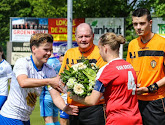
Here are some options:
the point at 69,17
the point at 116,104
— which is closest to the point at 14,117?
the point at 116,104

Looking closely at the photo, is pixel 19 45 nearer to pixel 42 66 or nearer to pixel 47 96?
pixel 47 96

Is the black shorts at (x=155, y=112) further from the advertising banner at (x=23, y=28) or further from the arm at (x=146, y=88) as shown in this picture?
the advertising banner at (x=23, y=28)

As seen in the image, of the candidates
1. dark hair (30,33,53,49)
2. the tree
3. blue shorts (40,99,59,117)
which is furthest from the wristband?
the tree

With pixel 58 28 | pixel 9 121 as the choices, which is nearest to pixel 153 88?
pixel 9 121

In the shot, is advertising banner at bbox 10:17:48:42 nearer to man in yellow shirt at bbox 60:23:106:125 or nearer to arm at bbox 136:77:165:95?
man in yellow shirt at bbox 60:23:106:125

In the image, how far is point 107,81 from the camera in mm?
4117

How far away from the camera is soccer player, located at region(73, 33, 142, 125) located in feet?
13.6

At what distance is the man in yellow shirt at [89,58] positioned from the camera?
5.46 metres

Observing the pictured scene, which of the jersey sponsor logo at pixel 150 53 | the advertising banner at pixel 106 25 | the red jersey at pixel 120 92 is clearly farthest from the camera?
the advertising banner at pixel 106 25

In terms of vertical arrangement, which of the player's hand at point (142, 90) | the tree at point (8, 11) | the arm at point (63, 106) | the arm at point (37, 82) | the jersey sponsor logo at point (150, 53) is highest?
the tree at point (8, 11)

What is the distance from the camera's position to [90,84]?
4.30 metres

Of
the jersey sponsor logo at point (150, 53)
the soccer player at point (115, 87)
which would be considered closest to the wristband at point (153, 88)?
the jersey sponsor logo at point (150, 53)

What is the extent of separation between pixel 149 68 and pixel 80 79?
4.43 feet

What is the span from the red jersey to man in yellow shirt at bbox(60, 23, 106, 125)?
1160 millimetres
